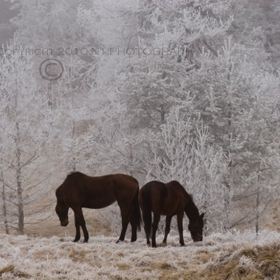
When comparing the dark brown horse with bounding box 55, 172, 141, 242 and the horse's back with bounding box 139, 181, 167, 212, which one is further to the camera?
the dark brown horse with bounding box 55, 172, 141, 242

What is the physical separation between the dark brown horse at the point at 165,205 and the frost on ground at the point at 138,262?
867 millimetres

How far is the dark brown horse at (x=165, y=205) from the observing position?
8945 millimetres

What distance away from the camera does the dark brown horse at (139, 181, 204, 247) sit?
8.95 meters

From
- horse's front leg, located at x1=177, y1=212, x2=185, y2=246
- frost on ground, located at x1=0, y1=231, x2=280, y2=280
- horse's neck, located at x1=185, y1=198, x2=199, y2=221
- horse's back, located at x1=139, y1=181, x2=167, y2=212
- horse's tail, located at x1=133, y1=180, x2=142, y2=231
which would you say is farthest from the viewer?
horse's neck, located at x1=185, y1=198, x2=199, y2=221

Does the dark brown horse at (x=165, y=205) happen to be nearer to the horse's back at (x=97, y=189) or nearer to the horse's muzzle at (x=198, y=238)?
the horse's muzzle at (x=198, y=238)

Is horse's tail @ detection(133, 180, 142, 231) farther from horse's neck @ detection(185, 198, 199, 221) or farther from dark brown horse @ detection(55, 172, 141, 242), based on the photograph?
horse's neck @ detection(185, 198, 199, 221)

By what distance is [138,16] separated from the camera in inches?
1054

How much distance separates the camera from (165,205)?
911 cm

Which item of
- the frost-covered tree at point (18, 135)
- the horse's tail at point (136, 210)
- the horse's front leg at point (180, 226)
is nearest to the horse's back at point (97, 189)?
the horse's tail at point (136, 210)

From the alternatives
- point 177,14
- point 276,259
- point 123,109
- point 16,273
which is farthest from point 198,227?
point 177,14

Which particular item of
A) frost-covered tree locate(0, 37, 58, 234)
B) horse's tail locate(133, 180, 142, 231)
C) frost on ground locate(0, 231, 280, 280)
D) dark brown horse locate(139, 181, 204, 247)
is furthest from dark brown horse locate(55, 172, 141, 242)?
frost-covered tree locate(0, 37, 58, 234)

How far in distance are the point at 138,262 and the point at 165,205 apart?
2.15m

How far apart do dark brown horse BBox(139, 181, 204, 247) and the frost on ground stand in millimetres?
867

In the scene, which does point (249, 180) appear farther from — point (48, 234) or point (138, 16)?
point (138, 16)
